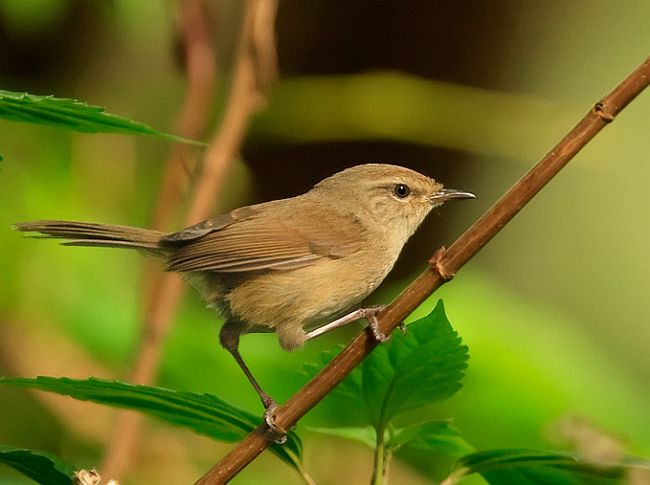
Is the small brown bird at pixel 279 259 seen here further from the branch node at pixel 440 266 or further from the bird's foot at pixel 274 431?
the branch node at pixel 440 266

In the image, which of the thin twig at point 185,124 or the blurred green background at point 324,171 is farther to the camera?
the blurred green background at point 324,171

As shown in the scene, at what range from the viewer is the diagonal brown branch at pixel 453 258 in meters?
1.63

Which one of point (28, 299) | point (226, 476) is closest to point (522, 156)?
point (28, 299)

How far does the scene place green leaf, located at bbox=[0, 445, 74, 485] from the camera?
158 centimetres

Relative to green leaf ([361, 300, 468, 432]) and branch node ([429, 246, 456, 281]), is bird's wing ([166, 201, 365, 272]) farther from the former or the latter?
branch node ([429, 246, 456, 281])

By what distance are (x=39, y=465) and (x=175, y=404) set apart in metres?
0.25

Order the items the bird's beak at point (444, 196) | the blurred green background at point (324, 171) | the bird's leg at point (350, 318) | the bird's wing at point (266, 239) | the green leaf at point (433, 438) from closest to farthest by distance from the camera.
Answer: the green leaf at point (433, 438) → the bird's leg at point (350, 318) → the bird's wing at point (266, 239) → the blurred green background at point (324, 171) → the bird's beak at point (444, 196)

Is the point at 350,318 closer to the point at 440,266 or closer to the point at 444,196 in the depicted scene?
the point at 444,196

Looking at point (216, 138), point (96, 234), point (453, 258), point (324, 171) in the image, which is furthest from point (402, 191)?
point (324, 171)

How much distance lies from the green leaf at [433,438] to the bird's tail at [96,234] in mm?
1093

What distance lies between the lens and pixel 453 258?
1729 millimetres

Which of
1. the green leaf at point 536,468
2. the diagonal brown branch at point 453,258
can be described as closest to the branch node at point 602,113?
the diagonal brown branch at point 453,258

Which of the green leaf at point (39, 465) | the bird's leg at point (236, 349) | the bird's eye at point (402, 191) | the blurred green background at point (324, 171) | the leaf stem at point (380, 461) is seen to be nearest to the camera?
the green leaf at point (39, 465)

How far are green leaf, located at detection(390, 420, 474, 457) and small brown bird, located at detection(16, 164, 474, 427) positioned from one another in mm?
908
